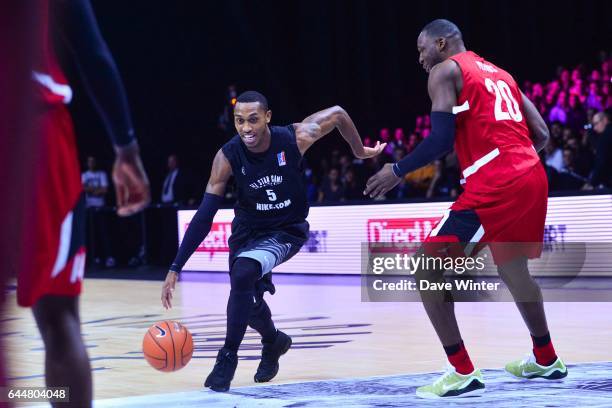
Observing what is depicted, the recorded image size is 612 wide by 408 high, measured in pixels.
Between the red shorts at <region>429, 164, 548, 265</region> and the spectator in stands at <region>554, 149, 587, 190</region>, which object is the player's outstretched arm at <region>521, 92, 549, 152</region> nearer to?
the red shorts at <region>429, 164, 548, 265</region>

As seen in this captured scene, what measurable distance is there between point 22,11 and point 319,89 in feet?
62.8

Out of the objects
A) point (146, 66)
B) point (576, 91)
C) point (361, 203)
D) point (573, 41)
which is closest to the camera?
point (361, 203)

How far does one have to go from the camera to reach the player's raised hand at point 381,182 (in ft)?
13.5

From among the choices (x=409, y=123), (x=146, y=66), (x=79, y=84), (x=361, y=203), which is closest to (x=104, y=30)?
(x=146, y=66)

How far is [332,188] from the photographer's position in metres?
14.5

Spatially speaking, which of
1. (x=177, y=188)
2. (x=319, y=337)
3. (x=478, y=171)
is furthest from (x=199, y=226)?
(x=177, y=188)

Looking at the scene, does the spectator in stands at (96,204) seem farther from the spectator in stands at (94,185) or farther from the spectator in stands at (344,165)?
the spectator in stands at (344,165)

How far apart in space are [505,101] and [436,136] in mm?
458

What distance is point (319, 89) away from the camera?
20.0 metres

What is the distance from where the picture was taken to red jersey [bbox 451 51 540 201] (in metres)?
4.40

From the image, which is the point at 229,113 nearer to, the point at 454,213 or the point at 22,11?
the point at 454,213

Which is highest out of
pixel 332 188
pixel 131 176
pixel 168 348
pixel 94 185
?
pixel 131 176

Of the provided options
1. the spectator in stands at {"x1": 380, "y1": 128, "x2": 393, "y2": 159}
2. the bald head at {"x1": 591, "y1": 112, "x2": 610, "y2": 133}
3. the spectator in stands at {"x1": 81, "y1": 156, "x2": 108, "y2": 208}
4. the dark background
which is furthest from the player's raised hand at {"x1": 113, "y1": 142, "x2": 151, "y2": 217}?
the dark background

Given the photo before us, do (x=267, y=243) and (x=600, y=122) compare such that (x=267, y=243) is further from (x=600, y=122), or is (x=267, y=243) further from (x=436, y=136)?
(x=600, y=122)
